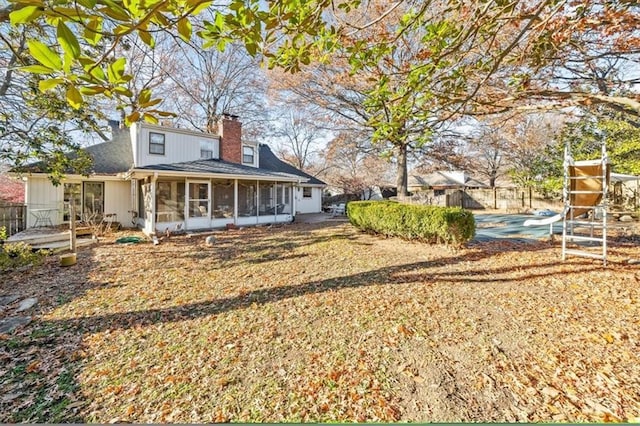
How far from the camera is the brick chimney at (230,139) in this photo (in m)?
16.5

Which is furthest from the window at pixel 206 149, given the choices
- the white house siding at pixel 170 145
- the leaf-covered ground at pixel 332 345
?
the leaf-covered ground at pixel 332 345

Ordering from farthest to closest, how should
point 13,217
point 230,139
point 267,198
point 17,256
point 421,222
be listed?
1. point 230,139
2. point 267,198
3. point 13,217
4. point 421,222
5. point 17,256

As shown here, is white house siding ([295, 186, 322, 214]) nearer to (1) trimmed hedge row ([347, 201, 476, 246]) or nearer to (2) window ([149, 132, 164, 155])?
(2) window ([149, 132, 164, 155])

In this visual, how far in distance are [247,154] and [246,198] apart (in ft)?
12.4

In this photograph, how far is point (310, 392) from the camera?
8.41 ft

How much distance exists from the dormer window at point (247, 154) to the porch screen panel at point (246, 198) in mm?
2885

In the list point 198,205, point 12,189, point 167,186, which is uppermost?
point 12,189

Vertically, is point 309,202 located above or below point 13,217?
above

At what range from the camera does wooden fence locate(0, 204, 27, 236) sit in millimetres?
11398

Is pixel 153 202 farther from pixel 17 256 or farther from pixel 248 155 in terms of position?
pixel 248 155

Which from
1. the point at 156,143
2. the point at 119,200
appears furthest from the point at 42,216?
the point at 156,143

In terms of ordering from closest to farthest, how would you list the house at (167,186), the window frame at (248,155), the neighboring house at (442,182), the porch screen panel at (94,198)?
the house at (167,186) < the porch screen panel at (94,198) < the window frame at (248,155) < the neighboring house at (442,182)

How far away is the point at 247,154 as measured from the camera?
695 inches

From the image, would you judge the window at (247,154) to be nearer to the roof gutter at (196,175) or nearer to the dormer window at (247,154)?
the dormer window at (247,154)
